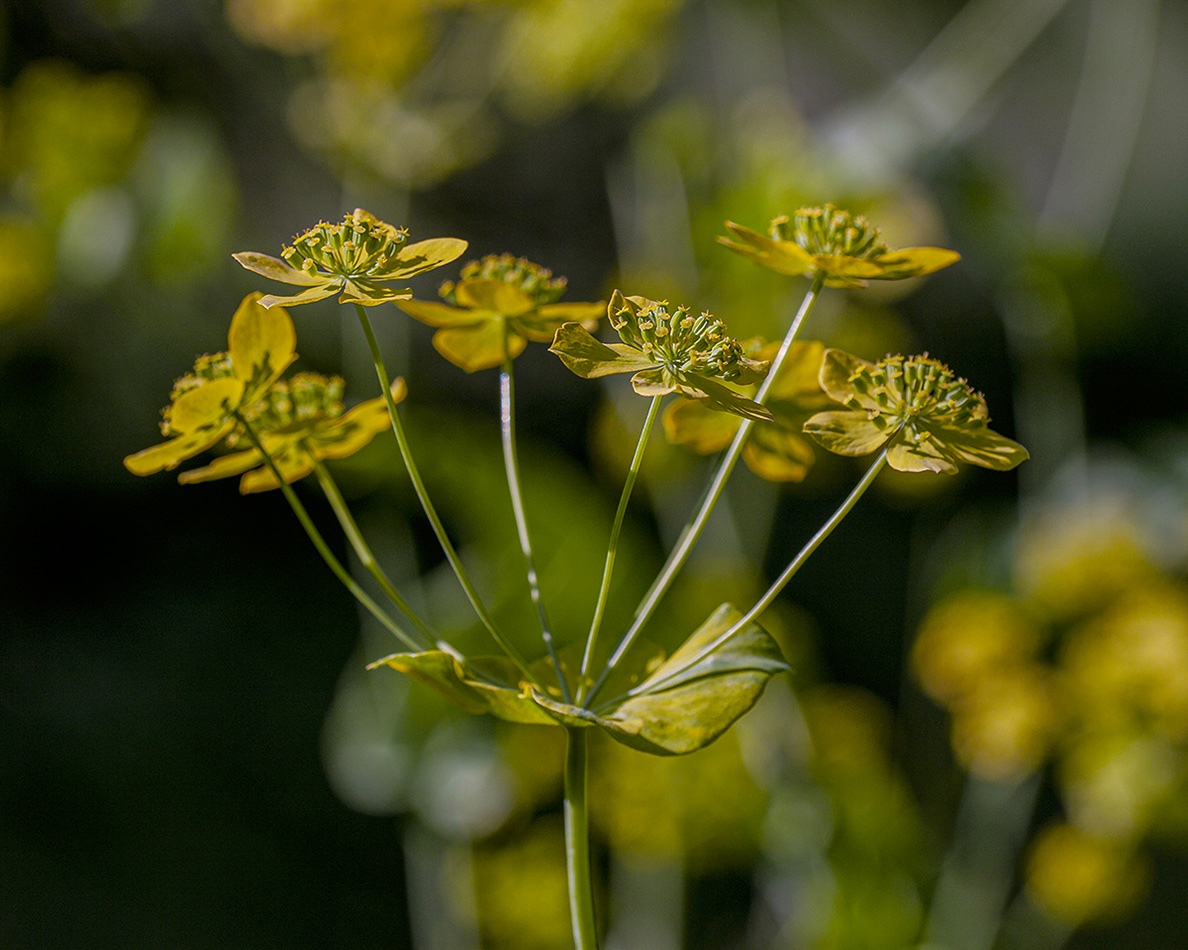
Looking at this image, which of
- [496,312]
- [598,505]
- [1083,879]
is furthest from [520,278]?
[1083,879]

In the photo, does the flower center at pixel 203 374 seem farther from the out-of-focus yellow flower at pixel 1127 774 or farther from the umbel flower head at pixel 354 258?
the out-of-focus yellow flower at pixel 1127 774

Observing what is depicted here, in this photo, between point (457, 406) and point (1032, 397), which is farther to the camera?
point (457, 406)

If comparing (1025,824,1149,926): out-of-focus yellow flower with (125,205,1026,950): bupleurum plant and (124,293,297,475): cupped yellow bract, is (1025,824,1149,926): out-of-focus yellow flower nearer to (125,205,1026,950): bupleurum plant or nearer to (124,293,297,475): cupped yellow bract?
(125,205,1026,950): bupleurum plant

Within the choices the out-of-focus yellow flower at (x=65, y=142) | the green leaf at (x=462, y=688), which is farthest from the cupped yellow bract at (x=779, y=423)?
the out-of-focus yellow flower at (x=65, y=142)

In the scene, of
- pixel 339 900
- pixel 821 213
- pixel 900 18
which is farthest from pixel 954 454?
pixel 900 18

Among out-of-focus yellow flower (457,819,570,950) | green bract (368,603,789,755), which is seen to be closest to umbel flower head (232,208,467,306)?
green bract (368,603,789,755)

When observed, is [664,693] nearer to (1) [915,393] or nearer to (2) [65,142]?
(1) [915,393]

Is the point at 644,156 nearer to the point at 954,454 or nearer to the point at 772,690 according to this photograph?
the point at 772,690
